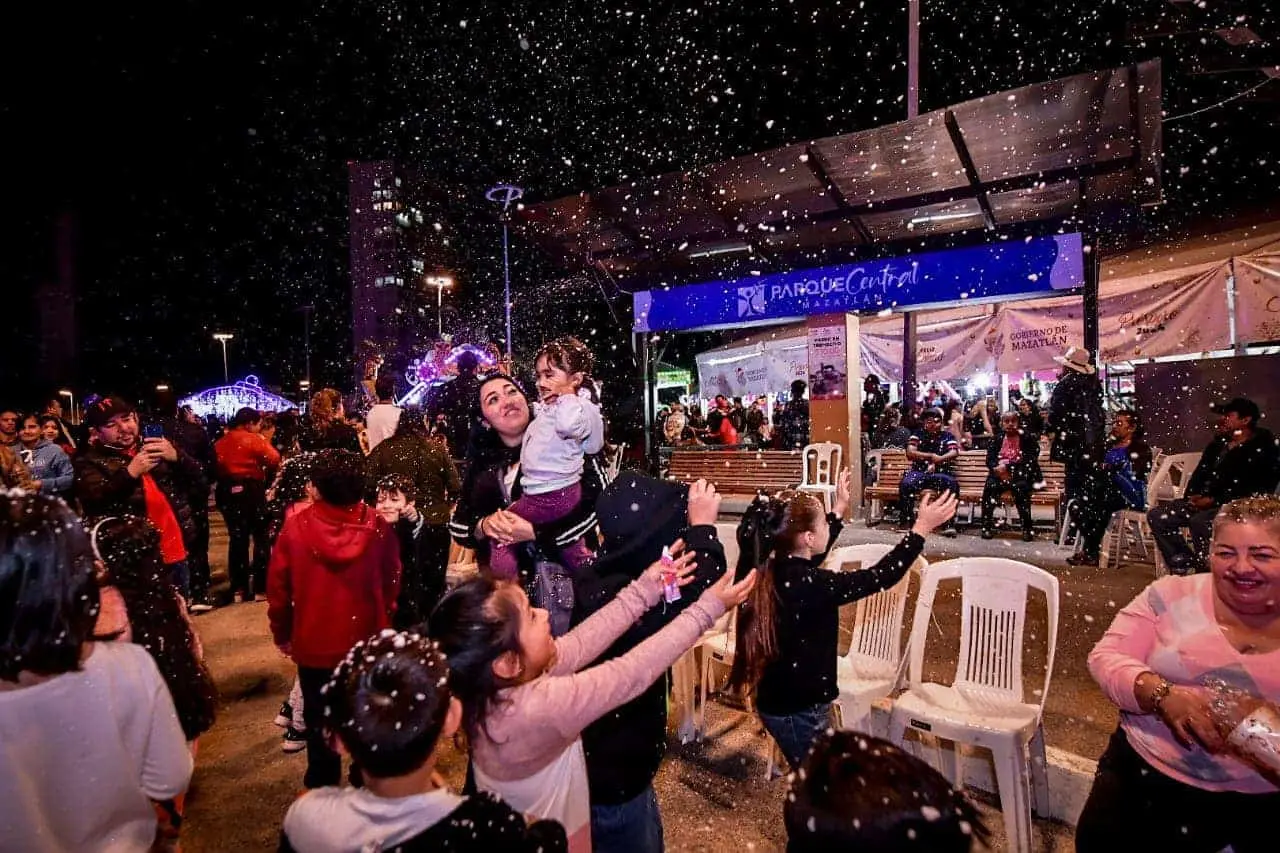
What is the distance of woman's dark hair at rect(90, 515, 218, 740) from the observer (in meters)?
2.44

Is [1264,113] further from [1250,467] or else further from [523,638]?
[523,638]

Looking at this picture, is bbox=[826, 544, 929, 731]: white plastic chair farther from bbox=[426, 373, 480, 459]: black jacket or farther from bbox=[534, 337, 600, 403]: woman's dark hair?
bbox=[426, 373, 480, 459]: black jacket

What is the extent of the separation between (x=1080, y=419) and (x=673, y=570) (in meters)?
7.44

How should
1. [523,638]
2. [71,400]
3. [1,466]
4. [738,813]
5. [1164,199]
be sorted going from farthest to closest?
[71,400] → [1164,199] → [1,466] → [738,813] → [523,638]

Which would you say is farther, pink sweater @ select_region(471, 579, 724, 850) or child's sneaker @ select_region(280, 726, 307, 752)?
child's sneaker @ select_region(280, 726, 307, 752)

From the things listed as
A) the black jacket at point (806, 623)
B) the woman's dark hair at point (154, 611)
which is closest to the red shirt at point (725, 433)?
the black jacket at point (806, 623)

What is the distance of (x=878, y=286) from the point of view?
32.6 ft

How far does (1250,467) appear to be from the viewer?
5.63 meters

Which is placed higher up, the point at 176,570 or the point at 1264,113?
the point at 1264,113

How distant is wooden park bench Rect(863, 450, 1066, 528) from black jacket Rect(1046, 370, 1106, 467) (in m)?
1.21

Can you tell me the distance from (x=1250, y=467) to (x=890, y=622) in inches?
170

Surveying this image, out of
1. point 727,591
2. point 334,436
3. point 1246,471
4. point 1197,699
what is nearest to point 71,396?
point 334,436

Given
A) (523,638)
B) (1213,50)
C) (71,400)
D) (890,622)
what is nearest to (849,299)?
(1213,50)

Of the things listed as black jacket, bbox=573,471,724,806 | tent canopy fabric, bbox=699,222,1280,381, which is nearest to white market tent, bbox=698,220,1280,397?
tent canopy fabric, bbox=699,222,1280,381
